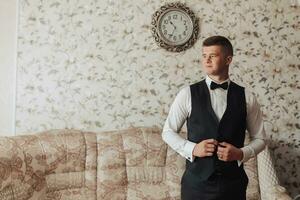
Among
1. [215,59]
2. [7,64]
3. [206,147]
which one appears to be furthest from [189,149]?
[7,64]

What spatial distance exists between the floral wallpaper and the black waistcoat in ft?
3.54

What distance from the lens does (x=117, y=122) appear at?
9.28ft

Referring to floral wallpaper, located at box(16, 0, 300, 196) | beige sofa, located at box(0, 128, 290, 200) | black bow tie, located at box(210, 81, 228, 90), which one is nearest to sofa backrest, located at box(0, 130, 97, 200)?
beige sofa, located at box(0, 128, 290, 200)

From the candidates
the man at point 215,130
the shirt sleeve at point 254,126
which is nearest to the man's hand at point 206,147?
the man at point 215,130

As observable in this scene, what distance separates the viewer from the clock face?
282 centimetres

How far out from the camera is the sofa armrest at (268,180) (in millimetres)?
2390

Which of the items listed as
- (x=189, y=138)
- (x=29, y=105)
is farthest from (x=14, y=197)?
(x=189, y=138)

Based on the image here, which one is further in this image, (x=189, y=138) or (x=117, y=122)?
(x=117, y=122)

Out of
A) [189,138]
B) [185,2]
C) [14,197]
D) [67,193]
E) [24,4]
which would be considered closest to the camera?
[189,138]

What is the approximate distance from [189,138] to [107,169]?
85cm

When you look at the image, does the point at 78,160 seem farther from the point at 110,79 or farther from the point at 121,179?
the point at 110,79

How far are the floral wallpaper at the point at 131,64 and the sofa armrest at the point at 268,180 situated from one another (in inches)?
18.3

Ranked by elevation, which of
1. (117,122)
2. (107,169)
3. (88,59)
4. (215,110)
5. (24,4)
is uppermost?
(24,4)

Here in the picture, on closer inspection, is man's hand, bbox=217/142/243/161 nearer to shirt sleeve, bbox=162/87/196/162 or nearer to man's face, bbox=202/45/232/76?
shirt sleeve, bbox=162/87/196/162
